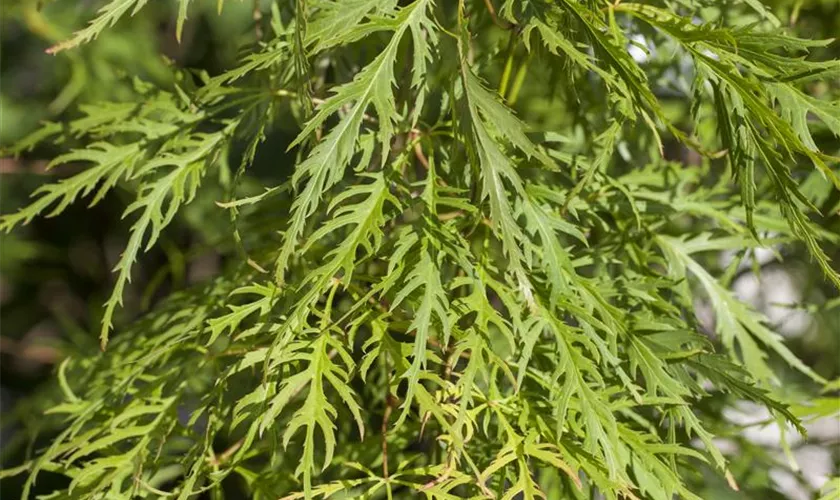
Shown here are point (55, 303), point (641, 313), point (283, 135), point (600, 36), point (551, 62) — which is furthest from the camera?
point (55, 303)

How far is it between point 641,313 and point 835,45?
60 cm

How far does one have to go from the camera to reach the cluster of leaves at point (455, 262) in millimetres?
649

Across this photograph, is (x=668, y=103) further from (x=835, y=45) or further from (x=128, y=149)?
(x=128, y=149)

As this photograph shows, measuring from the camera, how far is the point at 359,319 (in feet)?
2.27

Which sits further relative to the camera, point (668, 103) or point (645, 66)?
point (668, 103)

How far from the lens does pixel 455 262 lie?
0.68 meters

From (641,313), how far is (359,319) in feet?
0.77

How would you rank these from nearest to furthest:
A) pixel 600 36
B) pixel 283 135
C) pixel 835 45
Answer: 1. pixel 600 36
2. pixel 835 45
3. pixel 283 135

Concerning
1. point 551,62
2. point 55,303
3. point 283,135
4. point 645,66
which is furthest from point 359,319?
point 55,303

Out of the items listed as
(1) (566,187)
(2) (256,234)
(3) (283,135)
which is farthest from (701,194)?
(3) (283,135)

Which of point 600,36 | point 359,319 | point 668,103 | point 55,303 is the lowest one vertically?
point 55,303

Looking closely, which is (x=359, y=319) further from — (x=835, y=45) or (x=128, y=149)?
(x=835, y=45)

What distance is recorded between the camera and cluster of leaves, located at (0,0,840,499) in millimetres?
649

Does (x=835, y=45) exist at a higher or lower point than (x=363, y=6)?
lower
